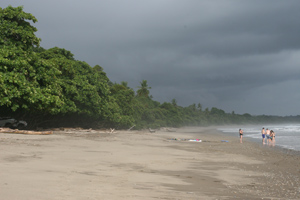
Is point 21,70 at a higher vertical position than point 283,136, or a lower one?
higher

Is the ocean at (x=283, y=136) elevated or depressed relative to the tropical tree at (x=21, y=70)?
depressed

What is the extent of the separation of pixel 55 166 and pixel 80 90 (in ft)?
87.1

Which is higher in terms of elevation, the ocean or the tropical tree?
the tropical tree

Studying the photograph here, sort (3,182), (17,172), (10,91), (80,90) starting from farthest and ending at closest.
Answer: (80,90) → (10,91) → (17,172) → (3,182)

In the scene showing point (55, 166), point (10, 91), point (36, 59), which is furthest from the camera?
point (36, 59)

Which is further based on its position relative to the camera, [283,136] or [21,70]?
[283,136]

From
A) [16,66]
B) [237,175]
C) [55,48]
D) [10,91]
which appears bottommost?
A: [237,175]

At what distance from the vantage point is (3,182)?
5.10 meters

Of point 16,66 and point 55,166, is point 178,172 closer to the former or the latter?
point 55,166

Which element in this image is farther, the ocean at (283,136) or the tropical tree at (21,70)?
the ocean at (283,136)

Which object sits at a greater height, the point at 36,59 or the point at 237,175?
the point at 36,59

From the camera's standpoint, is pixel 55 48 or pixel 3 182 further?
pixel 55 48

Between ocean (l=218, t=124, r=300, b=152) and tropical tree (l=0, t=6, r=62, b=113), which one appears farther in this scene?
ocean (l=218, t=124, r=300, b=152)

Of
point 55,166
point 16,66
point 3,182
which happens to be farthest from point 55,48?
point 3,182
